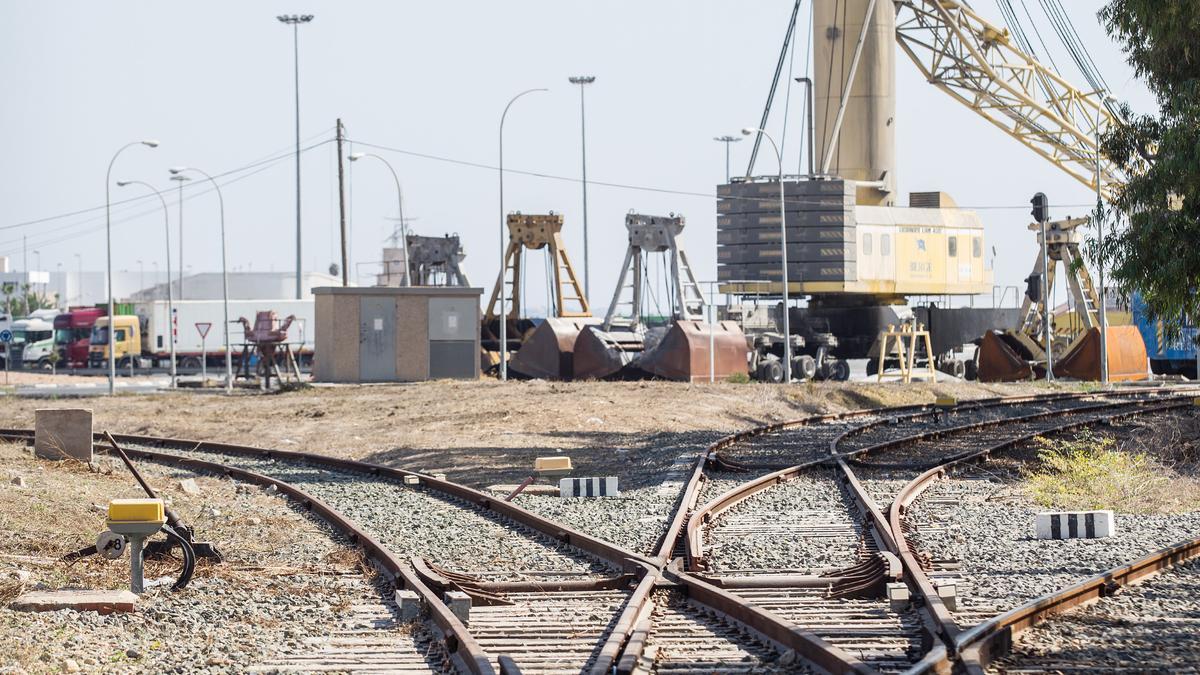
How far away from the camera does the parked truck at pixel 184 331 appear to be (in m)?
74.4

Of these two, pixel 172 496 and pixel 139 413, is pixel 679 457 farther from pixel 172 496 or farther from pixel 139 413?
pixel 139 413

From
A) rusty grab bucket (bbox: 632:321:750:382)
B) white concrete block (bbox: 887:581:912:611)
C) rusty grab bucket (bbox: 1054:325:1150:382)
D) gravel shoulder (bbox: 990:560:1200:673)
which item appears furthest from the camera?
rusty grab bucket (bbox: 1054:325:1150:382)

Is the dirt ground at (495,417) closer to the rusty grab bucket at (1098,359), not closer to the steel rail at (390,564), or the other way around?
the steel rail at (390,564)

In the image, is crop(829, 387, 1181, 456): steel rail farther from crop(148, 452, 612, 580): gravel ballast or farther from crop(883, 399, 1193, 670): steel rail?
crop(148, 452, 612, 580): gravel ballast

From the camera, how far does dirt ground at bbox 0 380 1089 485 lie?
75.9 feet

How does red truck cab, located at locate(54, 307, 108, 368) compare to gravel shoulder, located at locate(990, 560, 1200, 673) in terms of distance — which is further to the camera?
red truck cab, located at locate(54, 307, 108, 368)

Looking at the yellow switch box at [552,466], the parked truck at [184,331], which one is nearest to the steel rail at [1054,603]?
the yellow switch box at [552,466]

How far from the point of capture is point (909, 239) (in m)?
56.1

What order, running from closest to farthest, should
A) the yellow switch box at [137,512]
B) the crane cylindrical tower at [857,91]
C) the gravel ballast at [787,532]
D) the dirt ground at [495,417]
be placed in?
1. the yellow switch box at [137,512]
2. the gravel ballast at [787,532]
3. the dirt ground at [495,417]
4. the crane cylindrical tower at [857,91]

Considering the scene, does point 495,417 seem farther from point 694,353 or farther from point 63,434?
point 694,353

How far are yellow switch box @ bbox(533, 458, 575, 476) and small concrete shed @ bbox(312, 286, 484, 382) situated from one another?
83.2 feet

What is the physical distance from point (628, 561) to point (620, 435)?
1581 centimetres

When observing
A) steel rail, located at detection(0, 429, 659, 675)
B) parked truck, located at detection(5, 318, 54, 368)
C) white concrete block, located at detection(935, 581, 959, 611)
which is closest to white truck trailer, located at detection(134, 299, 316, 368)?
parked truck, located at detection(5, 318, 54, 368)

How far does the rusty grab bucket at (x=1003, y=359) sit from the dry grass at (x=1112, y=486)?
29951 millimetres
